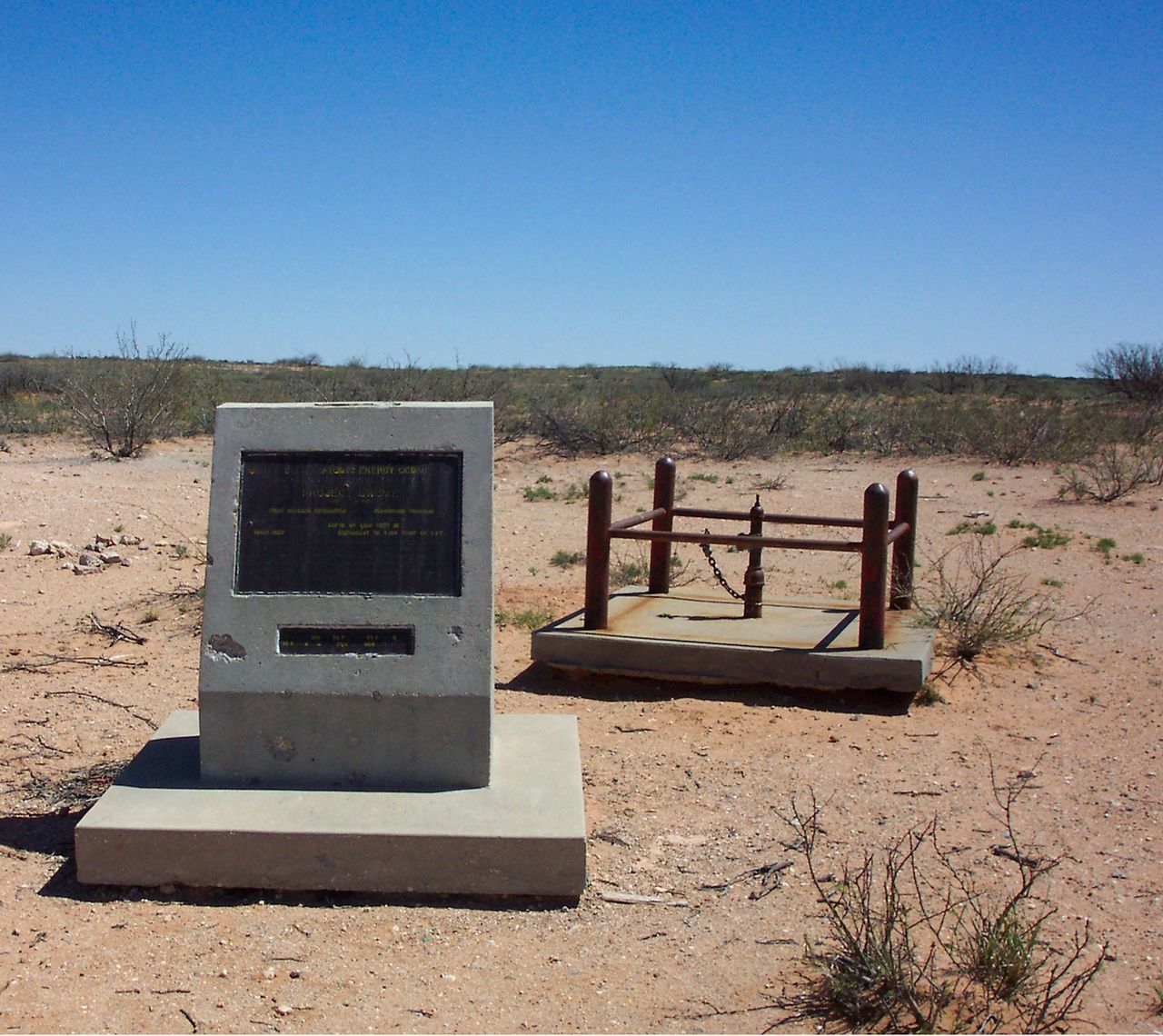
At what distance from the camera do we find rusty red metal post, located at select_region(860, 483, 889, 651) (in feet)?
20.6

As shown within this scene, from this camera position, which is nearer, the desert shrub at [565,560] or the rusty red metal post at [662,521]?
the rusty red metal post at [662,521]

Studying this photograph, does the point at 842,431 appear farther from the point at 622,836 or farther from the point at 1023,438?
the point at 622,836

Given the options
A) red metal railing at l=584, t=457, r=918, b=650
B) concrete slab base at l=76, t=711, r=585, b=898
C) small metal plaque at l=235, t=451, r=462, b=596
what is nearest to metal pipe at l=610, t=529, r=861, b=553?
red metal railing at l=584, t=457, r=918, b=650

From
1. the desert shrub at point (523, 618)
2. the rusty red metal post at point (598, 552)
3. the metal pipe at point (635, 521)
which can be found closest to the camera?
the rusty red metal post at point (598, 552)

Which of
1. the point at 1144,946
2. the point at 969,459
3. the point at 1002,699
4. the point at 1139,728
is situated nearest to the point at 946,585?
the point at 1002,699

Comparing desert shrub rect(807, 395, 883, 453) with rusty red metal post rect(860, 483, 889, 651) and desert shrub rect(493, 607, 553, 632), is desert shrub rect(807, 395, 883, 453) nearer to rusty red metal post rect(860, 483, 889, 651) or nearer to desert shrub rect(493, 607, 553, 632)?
desert shrub rect(493, 607, 553, 632)

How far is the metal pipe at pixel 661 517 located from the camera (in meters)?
7.53

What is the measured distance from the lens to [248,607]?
14.3 ft

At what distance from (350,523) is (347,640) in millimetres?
439

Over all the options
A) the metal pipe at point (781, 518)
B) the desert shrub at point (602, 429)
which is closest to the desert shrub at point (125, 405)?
the desert shrub at point (602, 429)

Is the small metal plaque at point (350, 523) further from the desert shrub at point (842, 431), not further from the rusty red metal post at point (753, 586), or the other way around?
the desert shrub at point (842, 431)

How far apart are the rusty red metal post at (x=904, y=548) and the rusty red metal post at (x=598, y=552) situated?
6.04ft

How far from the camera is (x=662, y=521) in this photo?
7.53 metres

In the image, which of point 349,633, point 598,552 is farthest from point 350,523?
point 598,552
